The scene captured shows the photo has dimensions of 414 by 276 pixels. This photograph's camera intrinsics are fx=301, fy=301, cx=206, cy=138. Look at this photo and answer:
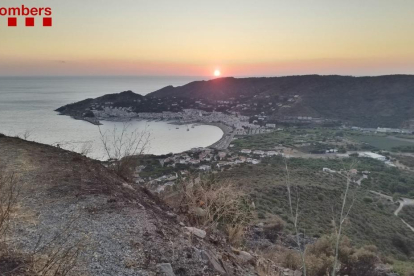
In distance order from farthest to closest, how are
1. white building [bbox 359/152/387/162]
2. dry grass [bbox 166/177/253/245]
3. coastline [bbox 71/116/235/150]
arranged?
coastline [bbox 71/116/235/150] < white building [bbox 359/152/387/162] < dry grass [bbox 166/177/253/245]

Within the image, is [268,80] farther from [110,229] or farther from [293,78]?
[110,229]

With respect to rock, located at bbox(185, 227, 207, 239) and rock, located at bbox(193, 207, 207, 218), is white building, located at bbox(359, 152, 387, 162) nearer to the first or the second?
rock, located at bbox(193, 207, 207, 218)

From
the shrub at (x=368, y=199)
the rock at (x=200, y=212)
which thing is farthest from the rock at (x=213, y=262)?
the shrub at (x=368, y=199)

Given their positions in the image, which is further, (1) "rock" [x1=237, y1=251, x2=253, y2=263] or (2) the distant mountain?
(2) the distant mountain

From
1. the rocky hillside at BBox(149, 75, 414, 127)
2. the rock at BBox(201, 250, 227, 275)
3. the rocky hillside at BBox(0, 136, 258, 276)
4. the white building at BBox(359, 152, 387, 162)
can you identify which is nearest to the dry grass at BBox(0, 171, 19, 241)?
the rocky hillside at BBox(0, 136, 258, 276)

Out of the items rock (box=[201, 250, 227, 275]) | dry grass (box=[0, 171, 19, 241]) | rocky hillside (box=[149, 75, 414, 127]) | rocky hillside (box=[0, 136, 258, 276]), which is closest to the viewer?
dry grass (box=[0, 171, 19, 241])

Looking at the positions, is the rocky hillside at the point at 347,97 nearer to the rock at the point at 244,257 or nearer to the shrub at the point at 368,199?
the shrub at the point at 368,199
